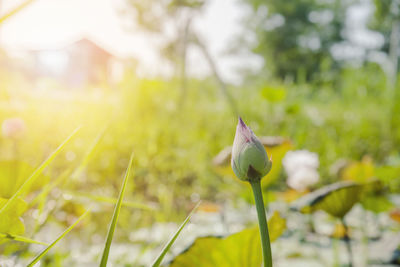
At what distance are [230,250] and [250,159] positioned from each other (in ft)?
0.37

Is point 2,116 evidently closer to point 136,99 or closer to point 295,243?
point 136,99

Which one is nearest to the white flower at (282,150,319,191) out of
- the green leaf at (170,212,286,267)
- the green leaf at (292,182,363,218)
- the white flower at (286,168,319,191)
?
the white flower at (286,168,319,191)

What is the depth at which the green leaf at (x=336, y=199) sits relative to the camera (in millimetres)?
403

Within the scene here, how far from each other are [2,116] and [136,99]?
52 centimetres

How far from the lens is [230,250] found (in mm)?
257

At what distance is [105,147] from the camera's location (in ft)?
4.71

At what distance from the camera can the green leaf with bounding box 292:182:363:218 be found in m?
0.40

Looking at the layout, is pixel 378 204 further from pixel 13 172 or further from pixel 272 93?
pixel 13 172

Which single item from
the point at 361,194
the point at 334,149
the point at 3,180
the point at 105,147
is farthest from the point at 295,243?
the point at 334,149

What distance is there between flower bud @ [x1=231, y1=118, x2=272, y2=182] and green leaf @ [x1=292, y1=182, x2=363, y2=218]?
0.85 ft

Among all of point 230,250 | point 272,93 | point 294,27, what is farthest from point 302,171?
point 294,27

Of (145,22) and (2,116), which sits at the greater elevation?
(2,116)

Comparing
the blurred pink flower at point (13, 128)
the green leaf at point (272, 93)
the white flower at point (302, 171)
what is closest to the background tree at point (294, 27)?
the green leaf at point (272, 93)

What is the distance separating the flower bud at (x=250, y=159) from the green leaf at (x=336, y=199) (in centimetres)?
26
